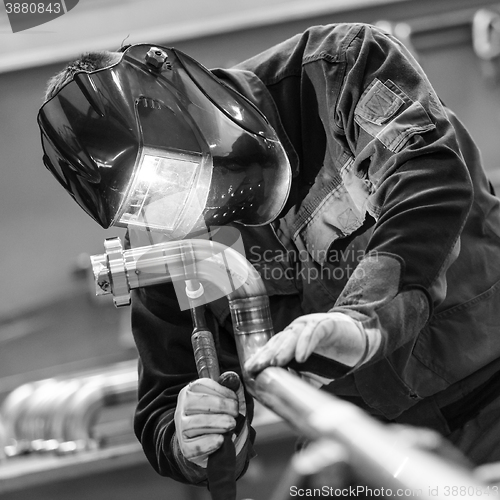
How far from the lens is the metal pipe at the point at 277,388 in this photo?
1.44 ft

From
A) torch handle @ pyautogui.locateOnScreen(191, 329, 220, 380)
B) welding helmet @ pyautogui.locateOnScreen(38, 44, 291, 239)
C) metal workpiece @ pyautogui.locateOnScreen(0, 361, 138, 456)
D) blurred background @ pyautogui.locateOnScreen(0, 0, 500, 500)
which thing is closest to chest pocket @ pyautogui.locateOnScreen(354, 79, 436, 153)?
welding helmet @ pyautogui.locateOnScreen(38, 44, 291, 239)

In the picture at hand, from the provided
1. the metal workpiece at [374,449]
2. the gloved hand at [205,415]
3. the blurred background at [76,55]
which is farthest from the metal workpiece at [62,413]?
the metal workpiece at [374,449]

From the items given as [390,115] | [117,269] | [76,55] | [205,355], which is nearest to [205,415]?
[205,355]

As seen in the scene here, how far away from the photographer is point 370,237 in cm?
115

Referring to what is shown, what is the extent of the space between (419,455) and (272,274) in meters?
0.94

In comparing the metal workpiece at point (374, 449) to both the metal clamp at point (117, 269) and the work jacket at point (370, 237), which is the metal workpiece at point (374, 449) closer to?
the work jacket at point (370, 237)

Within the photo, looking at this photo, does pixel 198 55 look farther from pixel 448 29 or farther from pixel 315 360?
pixel 315 360

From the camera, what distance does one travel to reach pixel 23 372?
3176 mm

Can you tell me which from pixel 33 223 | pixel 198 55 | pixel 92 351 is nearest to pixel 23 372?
pixel 92 351

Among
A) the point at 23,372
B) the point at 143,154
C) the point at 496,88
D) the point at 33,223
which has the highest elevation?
the point at 143,154

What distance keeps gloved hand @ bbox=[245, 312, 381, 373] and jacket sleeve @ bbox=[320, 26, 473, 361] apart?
3 centimetres

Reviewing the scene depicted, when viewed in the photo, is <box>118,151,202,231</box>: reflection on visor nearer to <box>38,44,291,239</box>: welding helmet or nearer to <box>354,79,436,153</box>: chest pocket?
<box>38,44,291,239</box>: welding helmet

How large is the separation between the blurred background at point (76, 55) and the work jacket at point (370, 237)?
72.5 inches

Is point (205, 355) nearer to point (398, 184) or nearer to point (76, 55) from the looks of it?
point (398, 184)
